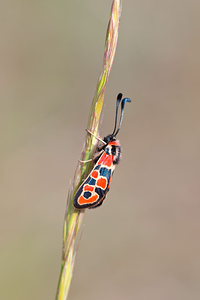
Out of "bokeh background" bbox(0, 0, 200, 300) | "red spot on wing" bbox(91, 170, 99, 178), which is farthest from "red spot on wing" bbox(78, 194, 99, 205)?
"bokeh background" bbox(0, 0, 200, 300)

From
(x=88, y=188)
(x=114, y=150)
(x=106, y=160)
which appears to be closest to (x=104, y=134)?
(x=114, y=150)

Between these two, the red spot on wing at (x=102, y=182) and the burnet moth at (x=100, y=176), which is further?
the red spot on wing at (x=102, y=182)

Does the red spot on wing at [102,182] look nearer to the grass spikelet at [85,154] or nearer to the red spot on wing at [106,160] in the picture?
the red spot on wing at [106,160]

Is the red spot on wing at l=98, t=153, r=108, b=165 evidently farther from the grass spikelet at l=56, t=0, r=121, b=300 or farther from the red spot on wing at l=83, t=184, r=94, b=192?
the grass spikelet at l=56, t=0, r=121, b=300

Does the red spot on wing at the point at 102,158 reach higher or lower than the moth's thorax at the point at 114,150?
lower

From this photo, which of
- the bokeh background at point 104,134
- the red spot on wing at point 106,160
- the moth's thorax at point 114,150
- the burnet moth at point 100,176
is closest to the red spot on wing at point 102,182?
the burnet moth at point 100,176

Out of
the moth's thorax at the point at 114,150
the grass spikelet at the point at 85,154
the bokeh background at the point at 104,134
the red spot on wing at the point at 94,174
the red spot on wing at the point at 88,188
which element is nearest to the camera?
the grass spikelet at the point at 85,154

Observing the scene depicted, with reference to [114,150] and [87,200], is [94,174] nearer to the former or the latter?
[87,200]
